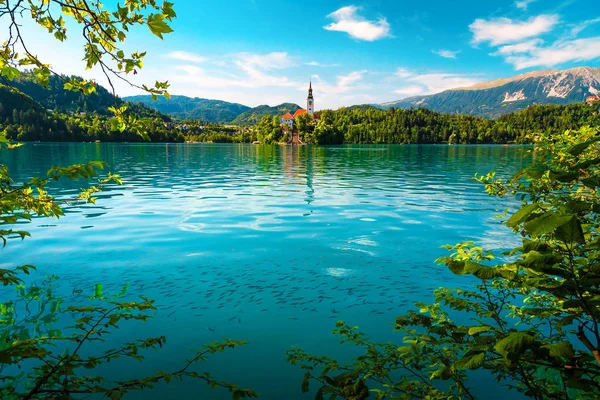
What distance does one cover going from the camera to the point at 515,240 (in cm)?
1489

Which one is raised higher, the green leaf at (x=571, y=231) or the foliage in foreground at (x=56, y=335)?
the green leaf at (x=571, y=231)

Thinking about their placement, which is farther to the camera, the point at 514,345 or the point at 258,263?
the point at 258,263

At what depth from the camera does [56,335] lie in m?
7.32

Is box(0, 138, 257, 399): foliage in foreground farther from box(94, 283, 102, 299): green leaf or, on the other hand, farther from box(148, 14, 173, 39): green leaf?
box(148, 14, 173, 39): green leaf

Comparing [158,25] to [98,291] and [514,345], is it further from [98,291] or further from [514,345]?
[98,291]

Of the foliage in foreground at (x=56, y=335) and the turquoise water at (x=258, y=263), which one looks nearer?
the foliage in foreground at (x=56, y=335)

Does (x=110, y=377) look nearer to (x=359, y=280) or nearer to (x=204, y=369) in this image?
(x=204, y=369)

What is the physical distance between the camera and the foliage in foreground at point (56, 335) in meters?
3.79

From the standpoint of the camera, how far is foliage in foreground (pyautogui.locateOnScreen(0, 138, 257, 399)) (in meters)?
3.79

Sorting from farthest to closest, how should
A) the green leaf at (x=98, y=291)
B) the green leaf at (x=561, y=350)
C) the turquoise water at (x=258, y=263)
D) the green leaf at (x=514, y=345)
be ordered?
the green leaf at (x=98, y=291), the turquoise water at (x=258, y=263), the green leaf at (x=561, y=350), the green leaf at (x=514, y=345)

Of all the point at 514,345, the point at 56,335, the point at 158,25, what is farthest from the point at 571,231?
the point at 56,335

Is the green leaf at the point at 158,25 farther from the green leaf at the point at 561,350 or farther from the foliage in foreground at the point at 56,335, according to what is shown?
the green leaf at the point at 561,350

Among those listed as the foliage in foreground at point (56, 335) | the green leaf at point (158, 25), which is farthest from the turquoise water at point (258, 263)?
the green leaf at point (158, 25)

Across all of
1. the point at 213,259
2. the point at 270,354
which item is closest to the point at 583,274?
the point at 270,354
